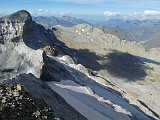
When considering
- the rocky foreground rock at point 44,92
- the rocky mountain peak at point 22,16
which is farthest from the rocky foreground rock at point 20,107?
the rocky mountain peak at point 22,16

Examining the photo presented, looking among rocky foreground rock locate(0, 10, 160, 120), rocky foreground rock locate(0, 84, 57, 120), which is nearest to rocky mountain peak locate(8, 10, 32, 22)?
rocky foreground rock locate(0, 10, 160, 120)

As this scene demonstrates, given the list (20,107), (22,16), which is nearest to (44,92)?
(20,107)

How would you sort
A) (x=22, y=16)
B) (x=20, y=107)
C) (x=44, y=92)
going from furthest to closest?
(x=22, y=16) → (x=44, y=92) → (x=20, y=107)

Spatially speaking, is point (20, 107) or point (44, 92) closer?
point (20, 107)

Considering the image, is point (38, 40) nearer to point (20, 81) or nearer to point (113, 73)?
point (113, 73)

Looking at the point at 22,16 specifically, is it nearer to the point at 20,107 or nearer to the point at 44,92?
the point at 44,92

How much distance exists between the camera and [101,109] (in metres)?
40.0

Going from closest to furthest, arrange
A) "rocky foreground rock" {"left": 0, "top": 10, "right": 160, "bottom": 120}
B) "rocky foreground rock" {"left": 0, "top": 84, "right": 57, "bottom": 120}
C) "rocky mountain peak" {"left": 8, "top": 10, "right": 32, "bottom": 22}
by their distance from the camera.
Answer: "rocky foreground rock" {"left": 0, "top": 84, "right": 57, "bottom": 120}, "rocky foreground rock" {"left": 0, "top": 10, "right": 160, "bottom": 120}, "rocky mountain peak" {"left": 8, "top": 10, "right": 32, "bottom": 22}

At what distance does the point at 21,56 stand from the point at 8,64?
2031 millimetres

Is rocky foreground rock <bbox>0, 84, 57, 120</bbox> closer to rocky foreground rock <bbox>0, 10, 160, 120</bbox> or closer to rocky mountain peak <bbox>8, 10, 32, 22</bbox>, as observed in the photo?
rocky foreground rock <bbox>0, 10, 160, 120</bbox>

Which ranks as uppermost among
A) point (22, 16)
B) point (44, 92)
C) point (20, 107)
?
point (20, 107)

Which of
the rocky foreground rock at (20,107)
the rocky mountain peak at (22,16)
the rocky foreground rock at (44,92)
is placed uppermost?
the rocky foreground rock at (20,107)

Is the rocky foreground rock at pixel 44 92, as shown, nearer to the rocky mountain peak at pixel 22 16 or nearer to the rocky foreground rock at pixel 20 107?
the rocky foreground rock at pixel 20 107

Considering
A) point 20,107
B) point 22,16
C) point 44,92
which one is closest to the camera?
point 20,107
